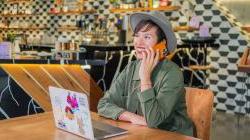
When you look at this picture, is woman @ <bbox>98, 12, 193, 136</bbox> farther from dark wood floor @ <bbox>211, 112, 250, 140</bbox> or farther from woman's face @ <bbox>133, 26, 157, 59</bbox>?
dark wood floor @ <bbox>211, 112, 250, 140</bbox>

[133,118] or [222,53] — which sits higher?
[222,53]

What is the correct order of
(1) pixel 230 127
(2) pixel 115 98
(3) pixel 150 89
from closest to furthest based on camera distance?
1. (3) pixel 150 89
2. (2) pixel 115 98
3. (1) pixel 230 127

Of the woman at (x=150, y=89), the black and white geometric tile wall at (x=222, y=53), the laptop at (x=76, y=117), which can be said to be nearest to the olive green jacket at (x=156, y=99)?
the woman at (x=150, y=89)

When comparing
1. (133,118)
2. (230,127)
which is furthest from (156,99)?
(230,127)

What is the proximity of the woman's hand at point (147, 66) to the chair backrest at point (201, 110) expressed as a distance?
33cm

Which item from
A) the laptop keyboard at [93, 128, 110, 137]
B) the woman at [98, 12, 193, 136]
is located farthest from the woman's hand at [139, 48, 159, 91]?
the laptop keyboard at [93, 128, 110, 137]

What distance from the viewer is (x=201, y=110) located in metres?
2.04

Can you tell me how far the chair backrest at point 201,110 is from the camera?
2.01 m

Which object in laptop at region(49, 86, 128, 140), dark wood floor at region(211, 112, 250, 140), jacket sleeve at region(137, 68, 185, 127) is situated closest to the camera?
laptop at region(49, 86, 128, 140)

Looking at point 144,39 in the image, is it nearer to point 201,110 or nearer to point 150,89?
point 150,89

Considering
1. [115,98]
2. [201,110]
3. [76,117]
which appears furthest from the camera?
[115,98]

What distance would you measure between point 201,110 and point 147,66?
0.42m

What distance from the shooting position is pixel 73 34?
31.2 feet

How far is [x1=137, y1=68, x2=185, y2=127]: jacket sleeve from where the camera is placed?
181 centimetres
